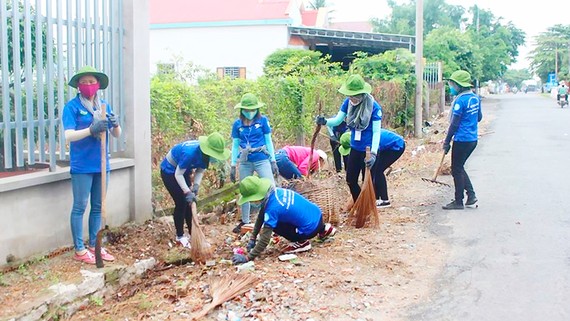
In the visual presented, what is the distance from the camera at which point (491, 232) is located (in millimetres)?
7031

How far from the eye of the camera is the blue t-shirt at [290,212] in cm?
565

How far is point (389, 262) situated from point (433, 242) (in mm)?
1001

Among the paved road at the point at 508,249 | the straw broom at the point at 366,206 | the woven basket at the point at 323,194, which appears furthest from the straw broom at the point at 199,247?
the paved road at the point at 508,249

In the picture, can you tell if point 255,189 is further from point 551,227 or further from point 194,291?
point 551,227

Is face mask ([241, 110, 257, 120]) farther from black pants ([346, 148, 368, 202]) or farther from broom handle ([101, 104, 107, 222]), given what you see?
broom handle ([101, 104, 107, 222])

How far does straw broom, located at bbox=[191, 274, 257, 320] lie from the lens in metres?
4.64

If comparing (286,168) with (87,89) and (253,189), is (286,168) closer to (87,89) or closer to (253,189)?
(253,189)

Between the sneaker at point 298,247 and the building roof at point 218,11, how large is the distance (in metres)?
22.0

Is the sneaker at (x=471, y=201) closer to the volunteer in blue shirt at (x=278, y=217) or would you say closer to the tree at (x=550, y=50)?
the volunteer in blue shirt at (x=278, y=217)

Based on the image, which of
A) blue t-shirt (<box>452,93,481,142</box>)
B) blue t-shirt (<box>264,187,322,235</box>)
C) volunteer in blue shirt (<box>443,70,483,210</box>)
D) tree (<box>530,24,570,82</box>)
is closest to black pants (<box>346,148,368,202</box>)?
volunteer in blue shirt (<box>443,70,483,210</box>)

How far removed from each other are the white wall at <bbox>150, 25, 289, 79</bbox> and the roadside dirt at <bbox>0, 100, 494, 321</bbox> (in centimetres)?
2086

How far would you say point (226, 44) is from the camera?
1105 inches

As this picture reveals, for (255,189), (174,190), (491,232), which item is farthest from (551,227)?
(174,190)

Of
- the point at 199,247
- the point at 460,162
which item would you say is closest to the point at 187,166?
the point at 199,247
